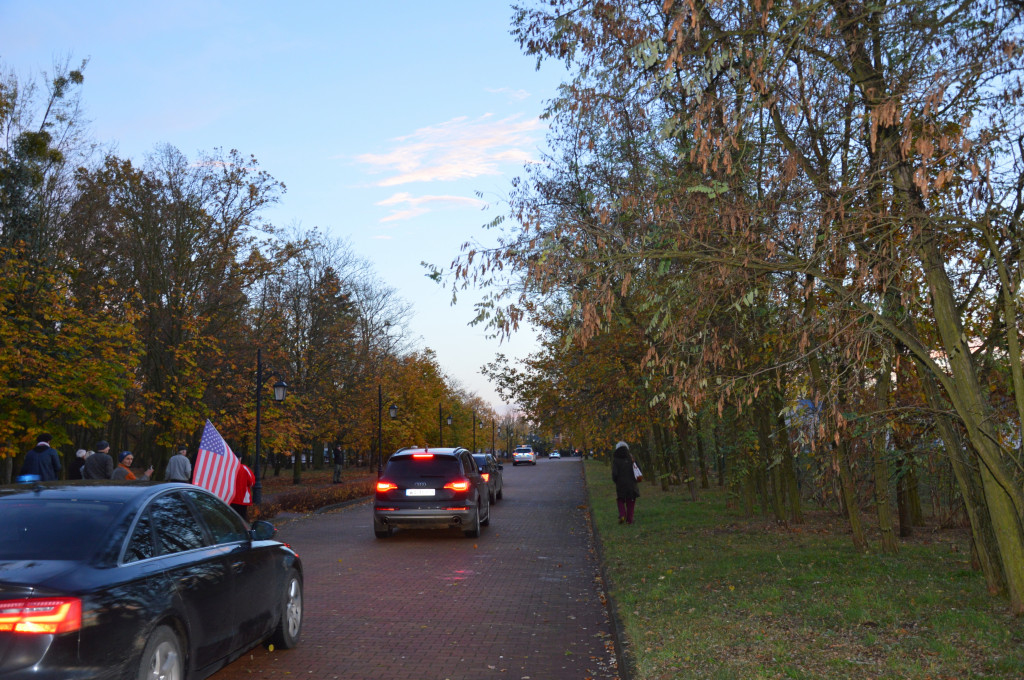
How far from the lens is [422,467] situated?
16750mm

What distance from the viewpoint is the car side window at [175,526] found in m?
5.50

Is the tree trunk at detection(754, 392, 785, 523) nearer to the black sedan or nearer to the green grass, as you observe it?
the green grass

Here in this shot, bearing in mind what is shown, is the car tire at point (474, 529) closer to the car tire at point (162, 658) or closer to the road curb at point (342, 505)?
the road curb at point (342, 505)

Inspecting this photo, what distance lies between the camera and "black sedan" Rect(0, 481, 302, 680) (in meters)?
4.20

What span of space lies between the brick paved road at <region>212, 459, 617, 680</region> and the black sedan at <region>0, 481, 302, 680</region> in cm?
100

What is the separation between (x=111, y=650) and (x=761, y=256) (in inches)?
262

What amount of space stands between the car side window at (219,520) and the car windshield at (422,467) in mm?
9739

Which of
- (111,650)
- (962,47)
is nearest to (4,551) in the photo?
(111,650)

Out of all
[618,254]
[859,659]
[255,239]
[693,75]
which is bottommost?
[859,659]

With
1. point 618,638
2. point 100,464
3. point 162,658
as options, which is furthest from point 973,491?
point 100,464

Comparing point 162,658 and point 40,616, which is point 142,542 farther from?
point 40,616

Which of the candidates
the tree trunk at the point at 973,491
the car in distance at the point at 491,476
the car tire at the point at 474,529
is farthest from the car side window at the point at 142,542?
the car in distance at the point at 491,476

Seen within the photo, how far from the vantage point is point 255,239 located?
3272 centimetres

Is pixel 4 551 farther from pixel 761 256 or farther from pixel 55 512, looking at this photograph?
pixel 761 256
